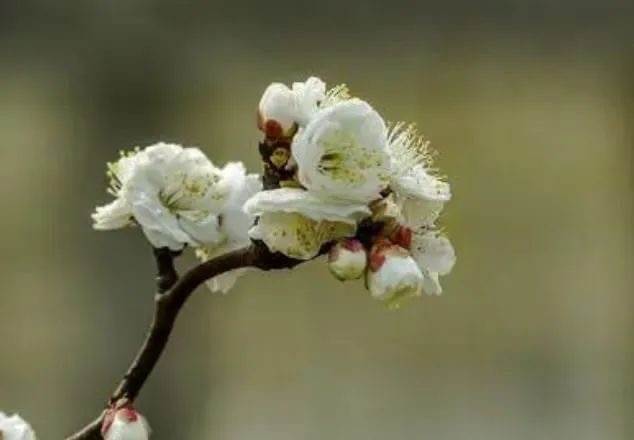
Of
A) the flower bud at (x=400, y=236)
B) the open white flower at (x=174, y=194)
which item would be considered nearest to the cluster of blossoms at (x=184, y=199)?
the open white flower at (x=174, y=194)

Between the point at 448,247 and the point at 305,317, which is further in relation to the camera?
the point at 305,317

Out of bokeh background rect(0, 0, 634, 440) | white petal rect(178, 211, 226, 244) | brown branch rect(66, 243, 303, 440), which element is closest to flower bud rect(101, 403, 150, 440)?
brown branch rect(66, 243, 303, 440)

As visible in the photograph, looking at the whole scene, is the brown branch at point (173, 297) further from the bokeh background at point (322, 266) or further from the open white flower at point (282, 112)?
the bokeh background at point (322, 266)

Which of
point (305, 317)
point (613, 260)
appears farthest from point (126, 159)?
point (613, 260)

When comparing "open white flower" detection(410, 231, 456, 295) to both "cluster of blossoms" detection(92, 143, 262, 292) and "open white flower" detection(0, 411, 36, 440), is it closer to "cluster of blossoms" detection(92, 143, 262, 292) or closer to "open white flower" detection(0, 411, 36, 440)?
"cluster of blossoms" detection(92, 143, 262, 292)

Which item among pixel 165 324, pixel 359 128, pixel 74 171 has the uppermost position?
pixel 359 128

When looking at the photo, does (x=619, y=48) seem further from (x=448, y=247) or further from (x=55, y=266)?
(x=448, y=247)
